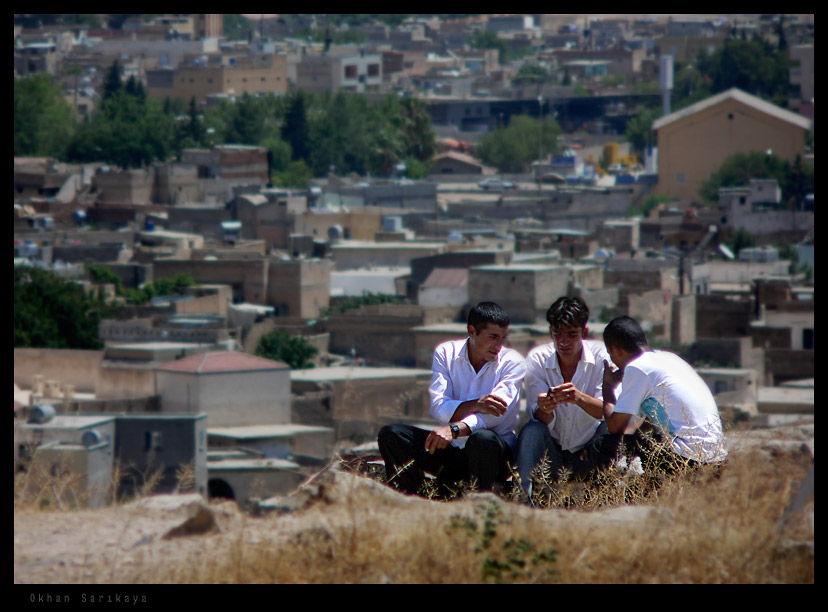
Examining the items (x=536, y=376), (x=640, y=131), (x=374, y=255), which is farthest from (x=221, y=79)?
(x=536, y=376)

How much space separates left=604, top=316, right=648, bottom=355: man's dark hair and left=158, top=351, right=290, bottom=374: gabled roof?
13.2 metres

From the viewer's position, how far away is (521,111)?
58.7 m

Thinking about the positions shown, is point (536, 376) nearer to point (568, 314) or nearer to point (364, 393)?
point (568, 314)

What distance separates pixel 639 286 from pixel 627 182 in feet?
58.5

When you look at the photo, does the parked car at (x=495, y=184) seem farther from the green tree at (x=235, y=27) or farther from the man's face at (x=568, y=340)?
the green tree at (x=235, y=27)

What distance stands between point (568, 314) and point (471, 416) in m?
0.37

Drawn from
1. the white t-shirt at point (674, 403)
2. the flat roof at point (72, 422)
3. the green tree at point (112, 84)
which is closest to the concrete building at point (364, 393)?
the flat roof at point (72, 422)

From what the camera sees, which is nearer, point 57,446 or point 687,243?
point 57,446

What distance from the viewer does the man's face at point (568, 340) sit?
398cm

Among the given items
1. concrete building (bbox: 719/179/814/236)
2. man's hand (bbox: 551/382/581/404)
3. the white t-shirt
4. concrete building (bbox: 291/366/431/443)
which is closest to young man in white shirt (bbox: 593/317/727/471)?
the white t-shirt

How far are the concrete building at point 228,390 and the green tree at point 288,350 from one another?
10.5 ft
